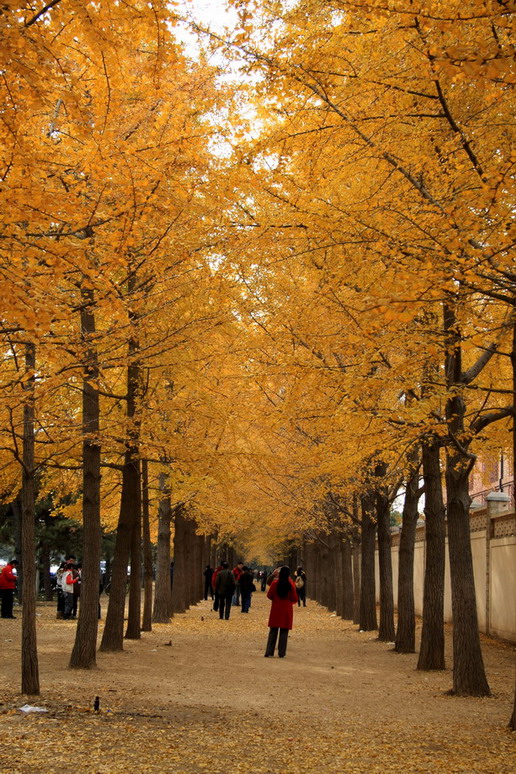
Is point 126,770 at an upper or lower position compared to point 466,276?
lower

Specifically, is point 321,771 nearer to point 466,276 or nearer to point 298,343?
point 466,276

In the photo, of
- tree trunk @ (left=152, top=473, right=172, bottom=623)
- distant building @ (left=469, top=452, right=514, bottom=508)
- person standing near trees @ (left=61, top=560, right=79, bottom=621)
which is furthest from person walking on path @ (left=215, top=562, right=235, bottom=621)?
distant building @ (left=469, top=452, right=514, bottom=508)

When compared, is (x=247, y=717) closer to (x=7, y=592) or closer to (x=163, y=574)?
(x=163, y=574)

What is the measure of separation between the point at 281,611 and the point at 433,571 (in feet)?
10.4

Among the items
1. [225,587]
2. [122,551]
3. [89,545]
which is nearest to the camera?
[89,545]

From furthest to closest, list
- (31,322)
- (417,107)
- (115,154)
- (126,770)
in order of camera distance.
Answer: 1. (417,107)
2. (115,154)
3. (126,770)
4. (31,322)

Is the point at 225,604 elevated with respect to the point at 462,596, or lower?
lower

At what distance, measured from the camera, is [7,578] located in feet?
73.7

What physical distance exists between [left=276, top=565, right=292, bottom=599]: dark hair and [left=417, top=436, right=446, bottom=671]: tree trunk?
272cm

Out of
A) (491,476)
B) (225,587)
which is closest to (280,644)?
(225,587)

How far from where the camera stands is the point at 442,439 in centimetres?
1062

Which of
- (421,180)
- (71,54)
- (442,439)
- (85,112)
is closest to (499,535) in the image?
(442,439)

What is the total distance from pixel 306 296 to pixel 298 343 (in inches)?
25.9

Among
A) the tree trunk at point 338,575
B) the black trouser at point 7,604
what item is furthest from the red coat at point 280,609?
the tree trunk at point 338,575
